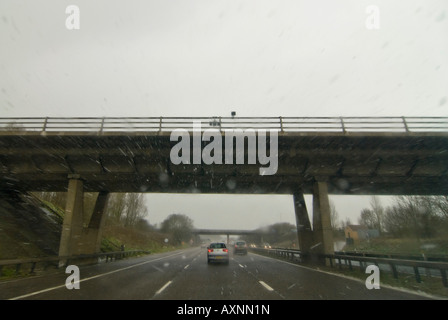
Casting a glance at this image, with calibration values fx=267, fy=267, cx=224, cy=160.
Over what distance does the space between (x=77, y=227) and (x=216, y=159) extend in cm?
1046

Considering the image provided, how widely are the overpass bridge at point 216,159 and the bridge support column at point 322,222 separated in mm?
66

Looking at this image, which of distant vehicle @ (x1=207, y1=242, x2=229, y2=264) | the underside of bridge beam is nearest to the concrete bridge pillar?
the underside of bridge beam

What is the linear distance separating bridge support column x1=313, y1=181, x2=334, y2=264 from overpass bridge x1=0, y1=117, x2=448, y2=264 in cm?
7

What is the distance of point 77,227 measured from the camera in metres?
18.0

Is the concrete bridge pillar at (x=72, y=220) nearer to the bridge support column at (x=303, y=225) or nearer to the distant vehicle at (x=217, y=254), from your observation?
the distant vehicle at (x=217, y=254)

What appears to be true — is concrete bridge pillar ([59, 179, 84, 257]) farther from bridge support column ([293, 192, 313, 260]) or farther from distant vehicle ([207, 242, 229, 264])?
bridge support column ([293, 192, 313, 260])

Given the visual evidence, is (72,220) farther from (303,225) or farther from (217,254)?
(303,225)

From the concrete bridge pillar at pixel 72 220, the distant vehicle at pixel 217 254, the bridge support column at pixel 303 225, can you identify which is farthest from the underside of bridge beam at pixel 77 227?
the bridge support column at pixel 303 225

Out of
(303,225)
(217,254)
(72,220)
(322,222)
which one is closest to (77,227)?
(72,220)

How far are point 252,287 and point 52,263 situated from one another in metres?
13.2

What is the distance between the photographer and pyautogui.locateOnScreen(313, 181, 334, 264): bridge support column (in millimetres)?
17516

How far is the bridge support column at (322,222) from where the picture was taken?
1752 centimetres
